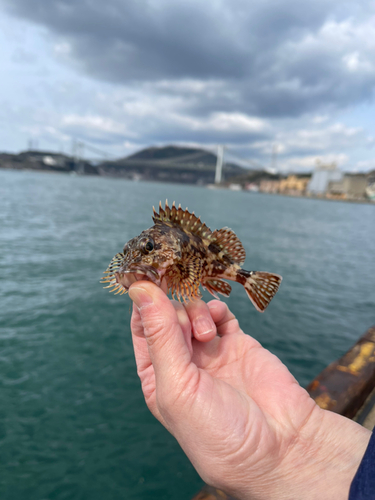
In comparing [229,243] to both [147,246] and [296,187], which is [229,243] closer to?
[147,246]

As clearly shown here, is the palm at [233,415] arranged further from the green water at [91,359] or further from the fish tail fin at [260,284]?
the green water at [91,359]

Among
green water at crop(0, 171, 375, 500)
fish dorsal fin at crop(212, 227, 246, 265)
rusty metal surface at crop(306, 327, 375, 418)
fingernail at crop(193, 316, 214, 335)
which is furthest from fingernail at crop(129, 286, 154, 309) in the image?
green water at crop(0, 171, 375, 500)

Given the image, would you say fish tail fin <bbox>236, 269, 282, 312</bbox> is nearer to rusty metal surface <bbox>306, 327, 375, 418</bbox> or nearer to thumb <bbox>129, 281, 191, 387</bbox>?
thumb <bbox>129, 281, 191, 387</bbox>

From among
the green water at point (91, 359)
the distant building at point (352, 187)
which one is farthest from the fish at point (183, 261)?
the distant building at point (352, 187)

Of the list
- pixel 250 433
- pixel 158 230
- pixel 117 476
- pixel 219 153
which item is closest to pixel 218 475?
pixel 250 433

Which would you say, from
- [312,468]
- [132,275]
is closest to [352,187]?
[312,468]

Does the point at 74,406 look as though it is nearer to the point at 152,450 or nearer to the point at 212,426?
the point at 152,450
